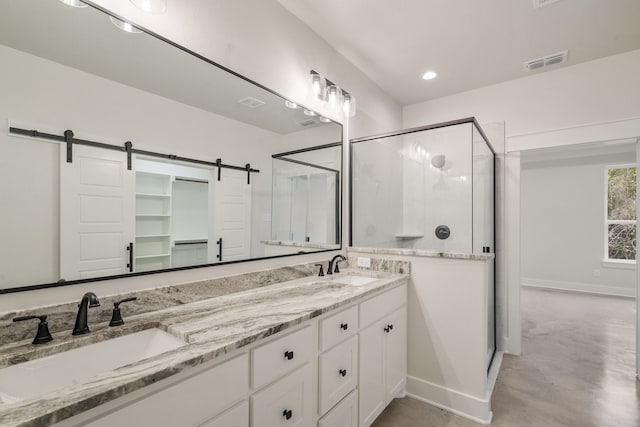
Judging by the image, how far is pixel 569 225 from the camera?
5410mm

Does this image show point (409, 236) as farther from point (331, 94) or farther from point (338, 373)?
point (338, 373)

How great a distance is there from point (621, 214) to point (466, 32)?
5048 mm

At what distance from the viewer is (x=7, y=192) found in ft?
3.11

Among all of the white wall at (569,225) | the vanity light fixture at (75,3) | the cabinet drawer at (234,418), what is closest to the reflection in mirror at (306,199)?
the cabinet drawer at (234,418)

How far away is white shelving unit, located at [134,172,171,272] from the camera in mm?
1250

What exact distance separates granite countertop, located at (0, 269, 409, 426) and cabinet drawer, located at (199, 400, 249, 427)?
0.67ft

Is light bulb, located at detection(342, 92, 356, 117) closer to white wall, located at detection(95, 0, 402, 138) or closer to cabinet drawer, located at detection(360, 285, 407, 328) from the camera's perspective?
white wall, located at detection(95, 0, 402, 138)

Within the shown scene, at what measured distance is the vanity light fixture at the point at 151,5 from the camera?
1240 millimetres

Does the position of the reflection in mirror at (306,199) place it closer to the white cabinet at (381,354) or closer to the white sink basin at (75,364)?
the white cabinet at (381,354)

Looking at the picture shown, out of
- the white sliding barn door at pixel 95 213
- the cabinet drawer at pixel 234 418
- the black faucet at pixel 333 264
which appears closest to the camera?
the cabinet drawer at pixel 234 418

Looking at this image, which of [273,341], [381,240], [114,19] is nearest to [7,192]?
[114,19]

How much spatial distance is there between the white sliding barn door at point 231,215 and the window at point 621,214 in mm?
6369

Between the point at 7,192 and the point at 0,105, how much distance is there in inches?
10.8

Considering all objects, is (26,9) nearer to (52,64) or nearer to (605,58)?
(52,64)
